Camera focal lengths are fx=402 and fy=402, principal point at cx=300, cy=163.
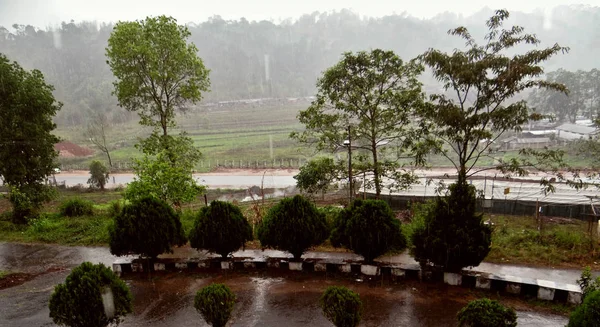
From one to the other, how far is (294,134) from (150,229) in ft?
17.8

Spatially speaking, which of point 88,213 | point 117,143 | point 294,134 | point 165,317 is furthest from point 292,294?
point 117,143

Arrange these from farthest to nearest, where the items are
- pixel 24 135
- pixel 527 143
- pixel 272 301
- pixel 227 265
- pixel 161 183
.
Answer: pixel 527 143
pixel 24 135
pixel 161 183
pixel 227 265
pixel 272 301

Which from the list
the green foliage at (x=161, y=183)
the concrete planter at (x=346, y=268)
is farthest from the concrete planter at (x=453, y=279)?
the green foliage at (x=161, y=183)

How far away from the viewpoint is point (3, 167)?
14.3 m

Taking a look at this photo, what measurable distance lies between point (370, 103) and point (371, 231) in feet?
16.5

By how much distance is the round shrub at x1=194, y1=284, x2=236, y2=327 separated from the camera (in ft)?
19.4

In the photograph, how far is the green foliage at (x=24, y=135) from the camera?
14.0m

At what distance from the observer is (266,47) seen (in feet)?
330

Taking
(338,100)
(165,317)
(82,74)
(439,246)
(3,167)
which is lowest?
(165,317)

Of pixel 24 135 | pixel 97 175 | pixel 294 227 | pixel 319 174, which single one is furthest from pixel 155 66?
pixel 97 175

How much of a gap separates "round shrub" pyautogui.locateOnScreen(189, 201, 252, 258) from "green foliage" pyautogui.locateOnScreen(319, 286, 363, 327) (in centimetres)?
368

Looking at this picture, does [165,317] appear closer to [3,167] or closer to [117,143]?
[3,167]

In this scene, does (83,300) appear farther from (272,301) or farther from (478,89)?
(478,89)

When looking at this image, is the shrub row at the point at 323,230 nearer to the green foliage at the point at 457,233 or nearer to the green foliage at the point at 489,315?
the green foliage at the point at 457,233
